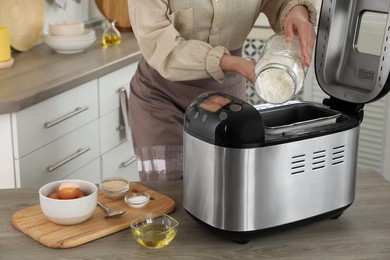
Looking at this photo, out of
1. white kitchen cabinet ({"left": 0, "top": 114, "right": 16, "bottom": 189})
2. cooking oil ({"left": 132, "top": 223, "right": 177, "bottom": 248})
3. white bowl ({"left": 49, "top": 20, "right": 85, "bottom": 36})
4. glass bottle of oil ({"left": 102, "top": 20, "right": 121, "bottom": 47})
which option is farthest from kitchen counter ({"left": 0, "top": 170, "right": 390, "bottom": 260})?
glass bottle of oil ({"left": 102, "top": 20, "right": 121, "bottom": 47})

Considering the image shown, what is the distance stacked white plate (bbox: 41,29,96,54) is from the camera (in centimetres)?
333

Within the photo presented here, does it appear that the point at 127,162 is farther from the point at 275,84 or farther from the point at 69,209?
the point at 275,84

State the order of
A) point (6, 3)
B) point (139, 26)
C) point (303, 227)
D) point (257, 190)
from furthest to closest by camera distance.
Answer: point (6, 3) → point (139, 26) → point (303, 227) → point (257, 190)

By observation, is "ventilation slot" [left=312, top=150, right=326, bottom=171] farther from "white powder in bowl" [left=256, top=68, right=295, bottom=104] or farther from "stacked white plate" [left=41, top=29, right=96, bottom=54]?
"stacked white plate" [left=41, top=29, right=96, bottom=54]

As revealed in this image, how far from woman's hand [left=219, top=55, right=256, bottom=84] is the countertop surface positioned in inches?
39.5

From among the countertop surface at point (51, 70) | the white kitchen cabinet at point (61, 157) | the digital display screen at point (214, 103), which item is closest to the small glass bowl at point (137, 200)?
the digital display screen at point (214, 103)

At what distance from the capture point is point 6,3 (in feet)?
10.5

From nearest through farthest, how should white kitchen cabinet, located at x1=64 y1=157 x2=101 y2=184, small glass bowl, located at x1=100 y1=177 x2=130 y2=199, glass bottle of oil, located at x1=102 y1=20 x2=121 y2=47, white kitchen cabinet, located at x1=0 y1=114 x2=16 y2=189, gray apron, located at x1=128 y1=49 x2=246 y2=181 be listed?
small glass bowl, located at x1=100 y1=177 x2=130 y2=199, gray apron, located at x1=128 y1=49 x2=246 y2=181, white kitchen cabinet, located at x1=0 y1=114 x2=16 y2=189, white kitchen cabinet, located at x1=64 y1=157 x2=101 y2=184, glass bottle of oil, located at x1=102 y1=20 x2=121 y2=47

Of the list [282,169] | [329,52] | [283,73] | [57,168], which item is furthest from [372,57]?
[57,168]

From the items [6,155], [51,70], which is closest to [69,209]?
[6,155]

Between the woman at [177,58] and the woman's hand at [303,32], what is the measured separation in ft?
0.12

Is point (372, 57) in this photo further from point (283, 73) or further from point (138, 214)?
point (138, 214)

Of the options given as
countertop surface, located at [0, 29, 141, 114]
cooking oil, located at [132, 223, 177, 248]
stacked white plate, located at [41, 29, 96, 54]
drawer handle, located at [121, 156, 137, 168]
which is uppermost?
cooking oil, located at [132, 223, 177, 248]

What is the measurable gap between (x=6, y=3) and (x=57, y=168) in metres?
0.79
